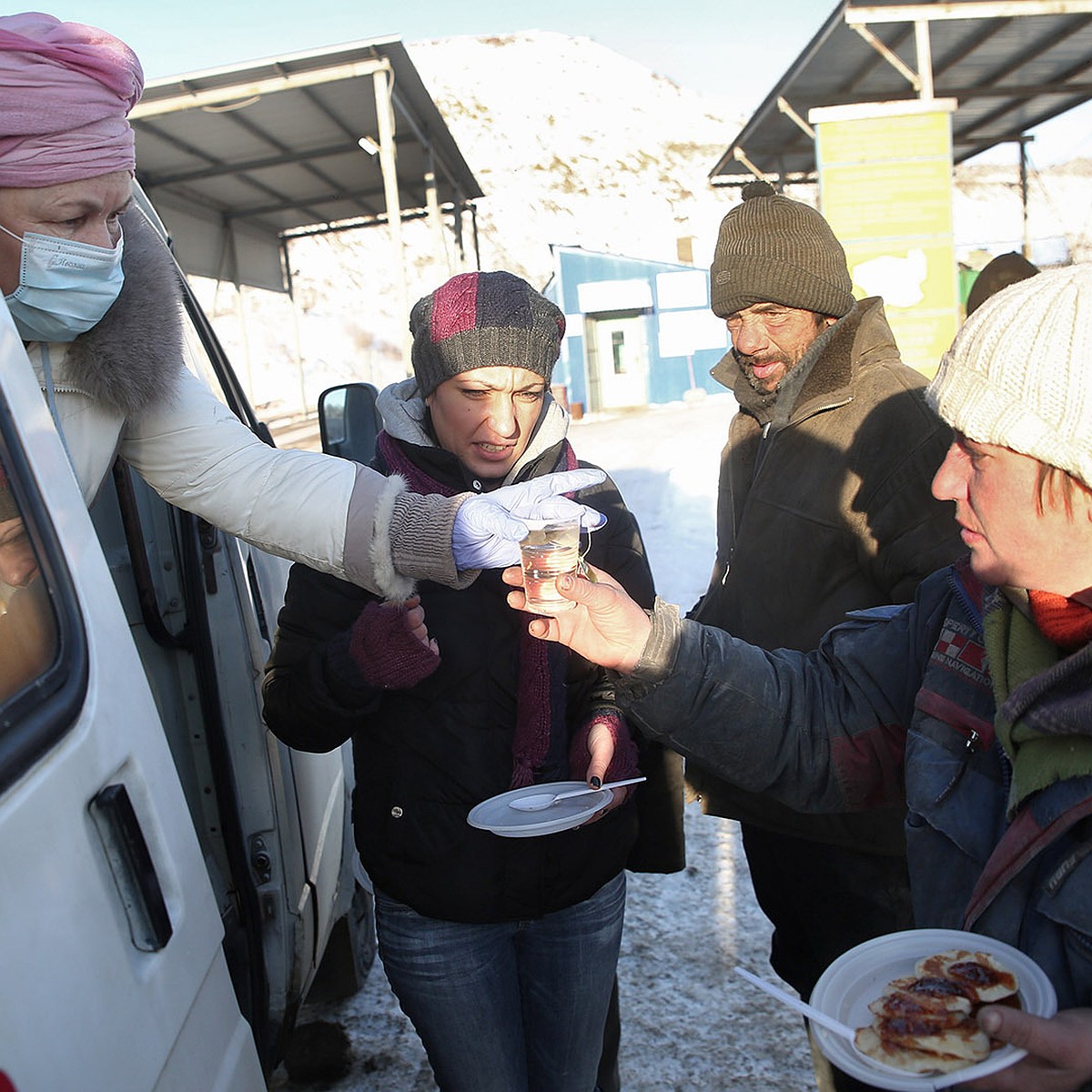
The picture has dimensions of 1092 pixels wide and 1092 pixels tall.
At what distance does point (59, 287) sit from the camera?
1.53m

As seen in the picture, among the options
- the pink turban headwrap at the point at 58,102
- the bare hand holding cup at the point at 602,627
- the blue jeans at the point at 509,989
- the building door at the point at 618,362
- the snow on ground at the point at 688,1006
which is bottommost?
the building door at the point at 618,362

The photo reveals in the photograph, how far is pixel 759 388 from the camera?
2676 mm

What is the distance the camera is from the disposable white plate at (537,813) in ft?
5.58

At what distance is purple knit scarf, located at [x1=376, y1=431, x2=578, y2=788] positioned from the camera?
1985 millimetres

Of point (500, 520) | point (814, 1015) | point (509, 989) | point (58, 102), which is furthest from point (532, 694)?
point (58, 102)

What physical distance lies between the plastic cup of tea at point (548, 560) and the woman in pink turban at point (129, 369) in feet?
0.26

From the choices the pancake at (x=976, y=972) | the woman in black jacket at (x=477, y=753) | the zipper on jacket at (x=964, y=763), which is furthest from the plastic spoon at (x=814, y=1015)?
the woman in black jacket at (x=477, y=753)

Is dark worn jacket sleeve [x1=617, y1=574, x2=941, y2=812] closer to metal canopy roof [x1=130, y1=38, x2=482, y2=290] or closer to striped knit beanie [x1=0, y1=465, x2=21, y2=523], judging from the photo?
striped knit beanie [x1=0, y1=465, x2=21, y2=523]

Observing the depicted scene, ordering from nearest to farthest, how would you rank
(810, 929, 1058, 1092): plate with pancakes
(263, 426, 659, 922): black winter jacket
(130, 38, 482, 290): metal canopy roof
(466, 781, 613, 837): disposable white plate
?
(810, 929, 1058, 1092): plate with pancakes, (466, 781, 613, 837): disposable white plate, (263, 426, 659, 922): black winter jacket, (130, 38, 482, 290): metal canopy roof

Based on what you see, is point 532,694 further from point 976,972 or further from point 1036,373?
point 1036,373

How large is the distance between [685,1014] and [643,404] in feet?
70.4

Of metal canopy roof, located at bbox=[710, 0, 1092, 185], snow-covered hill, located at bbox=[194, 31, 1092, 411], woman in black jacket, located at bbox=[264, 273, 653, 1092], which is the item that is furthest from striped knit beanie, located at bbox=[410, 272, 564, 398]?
snow-covered hill, located at bbox=[194, 31, 1092, 411]

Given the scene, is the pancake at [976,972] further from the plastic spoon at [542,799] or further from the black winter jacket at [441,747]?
the black winter jacket at [441,747]

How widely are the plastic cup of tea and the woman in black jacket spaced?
30 cm
